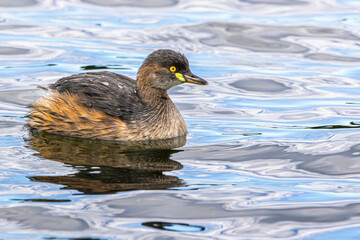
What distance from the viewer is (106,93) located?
9.45m

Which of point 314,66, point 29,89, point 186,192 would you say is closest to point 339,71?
point 314,66

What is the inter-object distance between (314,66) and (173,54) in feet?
15.5

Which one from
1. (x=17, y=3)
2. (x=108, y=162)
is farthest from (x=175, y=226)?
(x=17, y=3)

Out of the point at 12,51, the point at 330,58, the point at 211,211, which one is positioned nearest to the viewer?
the point at 211,211

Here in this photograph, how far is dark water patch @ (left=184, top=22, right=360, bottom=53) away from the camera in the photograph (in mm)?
15031

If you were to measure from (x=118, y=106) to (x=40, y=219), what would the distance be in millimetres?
3060

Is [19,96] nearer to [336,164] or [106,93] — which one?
[106,93]

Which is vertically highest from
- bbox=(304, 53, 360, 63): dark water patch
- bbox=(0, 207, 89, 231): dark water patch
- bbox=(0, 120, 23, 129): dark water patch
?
bbox=(304, 53, 360, 63): dark water patch

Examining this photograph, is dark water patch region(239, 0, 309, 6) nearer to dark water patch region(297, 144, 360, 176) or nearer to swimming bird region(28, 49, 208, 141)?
swimming bird region(28, 49, 208, 141)

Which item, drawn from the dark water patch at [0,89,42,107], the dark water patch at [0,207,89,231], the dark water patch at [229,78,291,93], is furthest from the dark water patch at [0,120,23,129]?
the dark water patch at [229,78,291,93]

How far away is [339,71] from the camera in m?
13.3

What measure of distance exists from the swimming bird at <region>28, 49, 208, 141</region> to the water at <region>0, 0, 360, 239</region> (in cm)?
25

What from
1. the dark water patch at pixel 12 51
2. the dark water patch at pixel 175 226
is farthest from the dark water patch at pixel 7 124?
the dark water patch at pixel 12 51

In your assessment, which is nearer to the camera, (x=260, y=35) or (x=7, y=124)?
(x=7, y=124)
